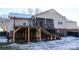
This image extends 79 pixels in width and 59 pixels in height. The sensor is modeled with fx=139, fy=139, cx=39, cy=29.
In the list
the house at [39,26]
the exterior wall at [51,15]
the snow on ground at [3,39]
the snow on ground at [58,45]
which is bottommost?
the snow on ground at [58,45]

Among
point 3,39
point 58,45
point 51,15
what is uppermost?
point 51,15

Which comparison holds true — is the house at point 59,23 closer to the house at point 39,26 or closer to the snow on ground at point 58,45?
the house at point 39,26

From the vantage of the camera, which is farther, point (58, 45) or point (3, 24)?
point (58, 45)

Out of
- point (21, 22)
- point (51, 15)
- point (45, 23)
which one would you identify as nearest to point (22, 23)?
point (21, 22)

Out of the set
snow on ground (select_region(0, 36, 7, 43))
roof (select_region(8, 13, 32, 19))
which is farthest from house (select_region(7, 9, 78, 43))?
snow on ground (select_region(0, 36, 7, 43))

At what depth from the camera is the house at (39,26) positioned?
8.34ft

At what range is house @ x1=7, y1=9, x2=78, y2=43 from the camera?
254 centimetres

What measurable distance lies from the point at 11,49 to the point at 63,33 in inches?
40.6

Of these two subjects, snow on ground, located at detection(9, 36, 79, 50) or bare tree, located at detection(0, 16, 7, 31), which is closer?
bare tree, located at detection(0, 16, 7, 31)

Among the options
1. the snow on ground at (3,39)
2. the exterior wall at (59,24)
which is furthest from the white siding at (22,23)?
the exterior wall at (59,24)

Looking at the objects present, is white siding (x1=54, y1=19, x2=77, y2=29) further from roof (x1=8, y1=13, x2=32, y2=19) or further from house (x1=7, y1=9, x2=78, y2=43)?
roof (x1=8, y1=13, x2=32, y2=19)

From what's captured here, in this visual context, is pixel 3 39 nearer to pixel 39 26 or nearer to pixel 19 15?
pixel 19 15

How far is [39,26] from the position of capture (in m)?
2.63
